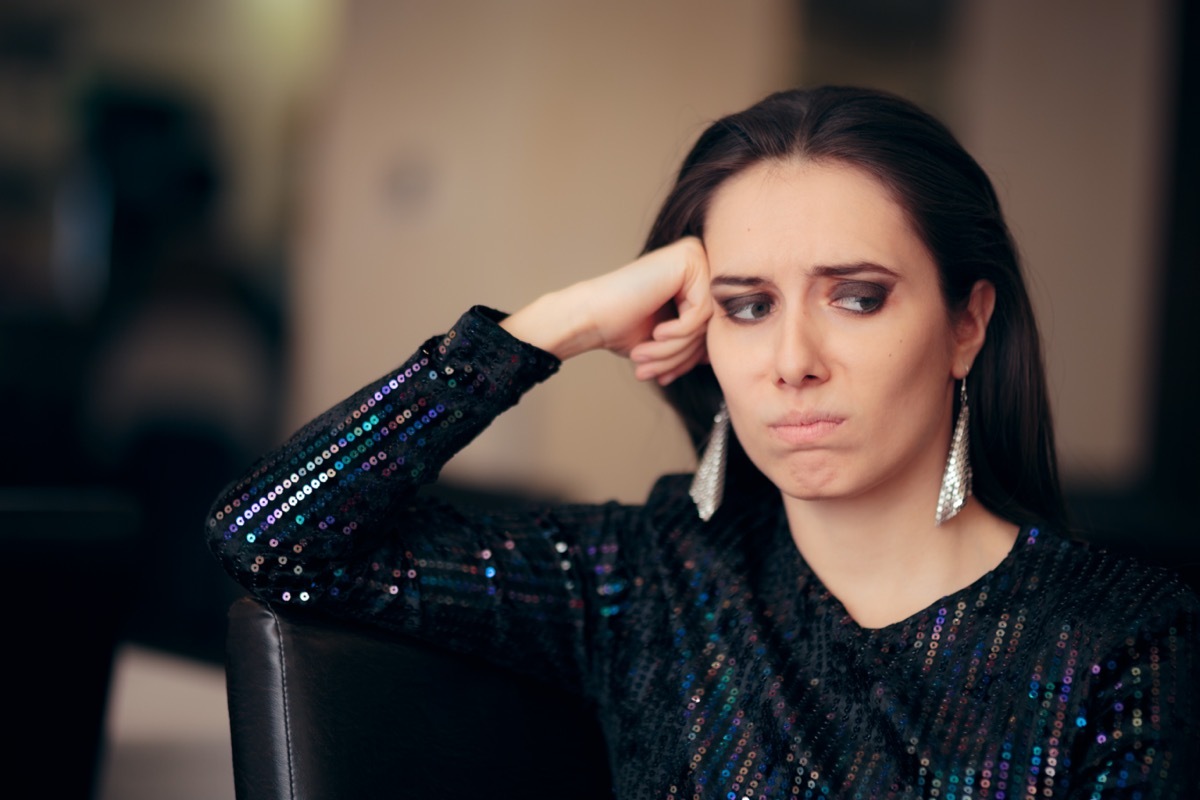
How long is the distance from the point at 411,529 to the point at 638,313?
1.20 feet

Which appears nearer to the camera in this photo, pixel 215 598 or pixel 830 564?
pixel 830 564

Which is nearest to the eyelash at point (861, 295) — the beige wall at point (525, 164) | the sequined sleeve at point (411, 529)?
the sequined sleeve at point (411, 529)

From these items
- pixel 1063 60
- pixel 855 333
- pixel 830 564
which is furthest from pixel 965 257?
pixel 1063 60

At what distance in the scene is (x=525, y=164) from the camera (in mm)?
4590

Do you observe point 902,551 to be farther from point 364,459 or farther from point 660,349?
point 364,459

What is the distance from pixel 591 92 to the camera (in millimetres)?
4672

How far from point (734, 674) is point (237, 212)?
4.77 meters

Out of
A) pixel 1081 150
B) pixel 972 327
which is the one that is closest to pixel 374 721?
pixel 972 327

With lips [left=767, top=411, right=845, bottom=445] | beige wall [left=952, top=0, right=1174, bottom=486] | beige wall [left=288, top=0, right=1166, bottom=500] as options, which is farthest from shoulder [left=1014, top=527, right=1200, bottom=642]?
beige wall [left=952, top=0, right=1174, bottom=486]

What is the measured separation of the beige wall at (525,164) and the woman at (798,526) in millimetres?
2919

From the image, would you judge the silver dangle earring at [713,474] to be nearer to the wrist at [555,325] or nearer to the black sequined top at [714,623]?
the black sequined top at [714,623]

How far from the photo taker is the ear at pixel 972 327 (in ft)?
4.93

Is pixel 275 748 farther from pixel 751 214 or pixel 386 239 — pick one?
pixel 386 239

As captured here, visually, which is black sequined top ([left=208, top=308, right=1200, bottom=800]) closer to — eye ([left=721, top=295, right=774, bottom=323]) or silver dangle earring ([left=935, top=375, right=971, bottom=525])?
silver dangle earring ([left=935, top=375, right=971, bottom=525])
